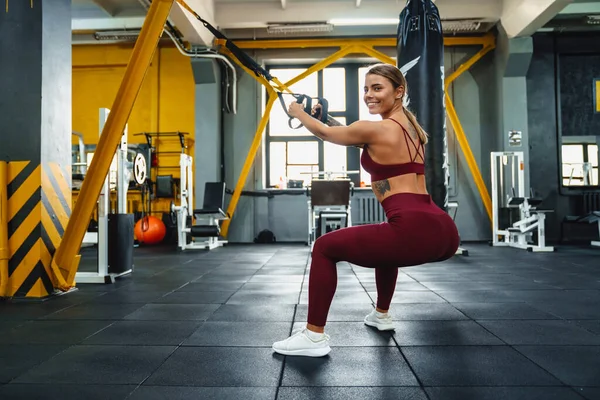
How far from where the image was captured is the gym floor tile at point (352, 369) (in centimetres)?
151

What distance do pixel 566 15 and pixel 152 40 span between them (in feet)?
25.1

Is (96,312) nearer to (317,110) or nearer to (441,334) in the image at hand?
(317,110)

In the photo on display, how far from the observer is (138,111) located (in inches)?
343

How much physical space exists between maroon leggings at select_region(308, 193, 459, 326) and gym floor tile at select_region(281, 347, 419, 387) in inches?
6.8

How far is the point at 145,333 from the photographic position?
218cm

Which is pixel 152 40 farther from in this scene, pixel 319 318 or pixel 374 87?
pixel 319 318

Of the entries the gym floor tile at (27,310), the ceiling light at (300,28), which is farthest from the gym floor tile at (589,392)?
the ceiling light at (300,28)

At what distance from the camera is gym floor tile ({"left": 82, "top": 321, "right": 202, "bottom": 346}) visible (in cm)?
202

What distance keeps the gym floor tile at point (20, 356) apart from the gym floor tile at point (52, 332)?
0.25 ft

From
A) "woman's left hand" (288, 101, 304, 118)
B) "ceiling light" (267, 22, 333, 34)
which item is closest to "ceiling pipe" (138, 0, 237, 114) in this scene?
"ceiling light" (267, 22, 333, 34)

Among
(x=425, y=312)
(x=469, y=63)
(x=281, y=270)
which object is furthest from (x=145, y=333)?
(x=469, y=63)

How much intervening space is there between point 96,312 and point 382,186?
194 cm

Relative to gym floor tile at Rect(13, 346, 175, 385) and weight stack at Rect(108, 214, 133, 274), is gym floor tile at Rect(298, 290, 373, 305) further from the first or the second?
weight stack at Rect(108, 214, 133, 274)

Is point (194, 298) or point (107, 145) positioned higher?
point (107, 145)
